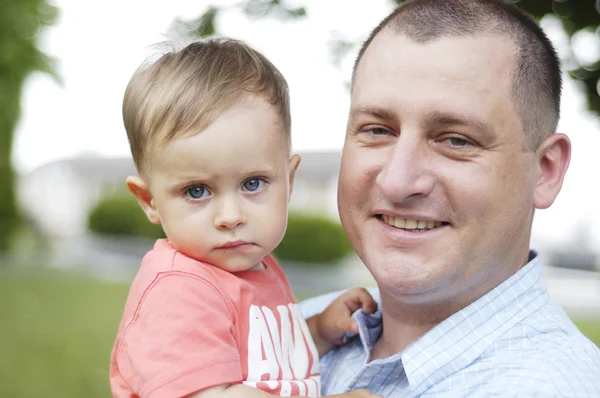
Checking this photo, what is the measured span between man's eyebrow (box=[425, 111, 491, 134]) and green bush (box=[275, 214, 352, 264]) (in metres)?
15.0

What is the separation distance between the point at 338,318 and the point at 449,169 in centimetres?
80

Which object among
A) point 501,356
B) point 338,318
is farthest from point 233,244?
point 501,356

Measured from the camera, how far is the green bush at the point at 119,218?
72.1ft

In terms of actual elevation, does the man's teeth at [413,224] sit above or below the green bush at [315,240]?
above

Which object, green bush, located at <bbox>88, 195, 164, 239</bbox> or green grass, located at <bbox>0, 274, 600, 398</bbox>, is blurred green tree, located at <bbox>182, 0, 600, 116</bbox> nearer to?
green grass, located at <bbox>0, 274, 600, 398</bbox>

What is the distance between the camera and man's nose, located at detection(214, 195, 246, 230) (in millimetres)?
2254

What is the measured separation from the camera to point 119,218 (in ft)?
74.7

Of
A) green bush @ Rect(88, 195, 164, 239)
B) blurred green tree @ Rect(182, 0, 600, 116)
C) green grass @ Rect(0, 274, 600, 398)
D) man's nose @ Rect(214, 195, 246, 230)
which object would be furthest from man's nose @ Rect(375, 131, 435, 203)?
green bush @ Rect(88, 195, 164, 239)

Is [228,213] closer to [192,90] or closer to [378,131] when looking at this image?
[192,90]

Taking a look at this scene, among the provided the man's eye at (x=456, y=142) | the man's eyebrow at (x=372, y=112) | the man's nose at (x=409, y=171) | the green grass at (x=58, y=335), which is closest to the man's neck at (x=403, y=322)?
the man's nose at (x=409, y=171)

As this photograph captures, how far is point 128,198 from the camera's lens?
2267 cm

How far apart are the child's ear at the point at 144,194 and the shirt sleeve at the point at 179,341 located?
1.03ft

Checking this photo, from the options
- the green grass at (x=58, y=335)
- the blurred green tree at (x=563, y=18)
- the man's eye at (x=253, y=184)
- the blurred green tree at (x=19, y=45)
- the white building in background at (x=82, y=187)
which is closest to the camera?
the man's eye at (x=253, y=184)

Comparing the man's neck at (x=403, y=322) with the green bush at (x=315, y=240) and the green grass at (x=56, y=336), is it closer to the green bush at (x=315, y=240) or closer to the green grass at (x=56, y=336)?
the green grass at (x=56, y=336)
